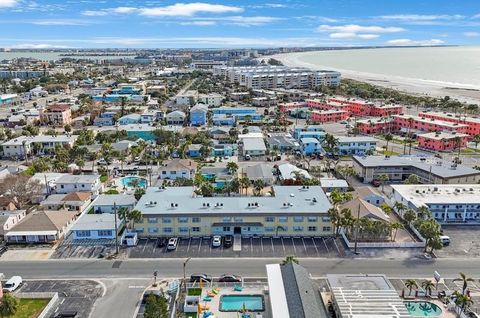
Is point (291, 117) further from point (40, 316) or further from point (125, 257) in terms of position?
point (40, 316)

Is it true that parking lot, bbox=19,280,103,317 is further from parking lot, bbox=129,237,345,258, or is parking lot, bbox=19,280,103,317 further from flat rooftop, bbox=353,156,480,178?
flat rooftop, bbox=353,156,480,178

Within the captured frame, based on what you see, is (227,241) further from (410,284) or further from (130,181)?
(130,181)

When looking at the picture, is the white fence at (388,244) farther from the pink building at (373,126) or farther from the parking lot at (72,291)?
the pink building at (373,126)

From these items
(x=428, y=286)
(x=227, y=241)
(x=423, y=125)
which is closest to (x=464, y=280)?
(x=428, y=286)

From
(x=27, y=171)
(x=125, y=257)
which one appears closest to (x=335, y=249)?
(x=125, y=257)

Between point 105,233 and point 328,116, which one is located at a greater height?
point 328,116

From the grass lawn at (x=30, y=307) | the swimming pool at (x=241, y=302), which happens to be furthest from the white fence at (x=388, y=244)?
the grass lawn at (x=30, y=307)
